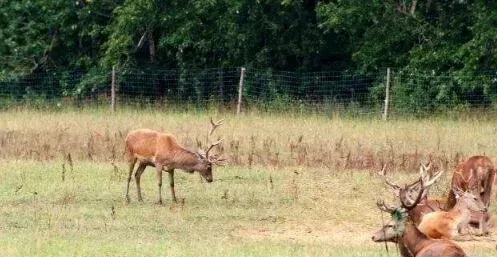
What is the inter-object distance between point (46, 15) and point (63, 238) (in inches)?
791

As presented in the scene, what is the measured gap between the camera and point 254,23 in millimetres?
31547

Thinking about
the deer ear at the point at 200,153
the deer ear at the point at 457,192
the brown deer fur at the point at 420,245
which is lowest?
the deer ear at the point at 457,192

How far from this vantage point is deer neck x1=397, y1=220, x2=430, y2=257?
450 inches

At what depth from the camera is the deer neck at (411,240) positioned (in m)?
11.4

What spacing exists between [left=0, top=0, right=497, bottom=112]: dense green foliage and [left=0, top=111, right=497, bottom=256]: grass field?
113 inches

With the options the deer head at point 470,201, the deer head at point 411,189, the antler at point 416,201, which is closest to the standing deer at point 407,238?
the antler at point 416,201

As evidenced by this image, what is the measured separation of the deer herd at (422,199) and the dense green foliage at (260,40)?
36.4 ft

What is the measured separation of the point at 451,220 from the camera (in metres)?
14.1

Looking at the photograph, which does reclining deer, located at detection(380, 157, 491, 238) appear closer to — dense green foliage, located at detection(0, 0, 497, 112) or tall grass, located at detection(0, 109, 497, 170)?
tall grass, located at detection(0, 109, 497, 170)

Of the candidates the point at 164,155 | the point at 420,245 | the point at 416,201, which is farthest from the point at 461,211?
the point at 164,155

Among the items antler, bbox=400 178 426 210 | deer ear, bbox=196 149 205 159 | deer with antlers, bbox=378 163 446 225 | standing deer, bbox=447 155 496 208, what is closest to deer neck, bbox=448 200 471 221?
deer with antlers, bbox=378 163 446 225

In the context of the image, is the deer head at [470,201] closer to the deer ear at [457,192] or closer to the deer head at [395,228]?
the deer ear at [457,192]

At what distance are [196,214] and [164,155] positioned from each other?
1.62m

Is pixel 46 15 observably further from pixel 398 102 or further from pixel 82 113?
pixel 398 102
